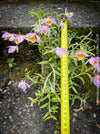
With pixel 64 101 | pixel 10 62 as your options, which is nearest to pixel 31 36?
pixel 64 101

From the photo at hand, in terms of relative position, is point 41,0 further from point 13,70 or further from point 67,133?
point 67,133

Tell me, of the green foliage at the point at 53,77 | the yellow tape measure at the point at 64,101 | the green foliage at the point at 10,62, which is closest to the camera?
the yellow tape measure at the point at 64,101

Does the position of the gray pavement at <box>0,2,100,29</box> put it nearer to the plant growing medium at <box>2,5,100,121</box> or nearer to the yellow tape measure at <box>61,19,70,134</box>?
the plant growing medium at <box>2,5,100,121</box>

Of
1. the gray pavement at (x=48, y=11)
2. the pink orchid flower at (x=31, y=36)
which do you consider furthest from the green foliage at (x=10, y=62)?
the pink orchid flower at (x=31, y=36)

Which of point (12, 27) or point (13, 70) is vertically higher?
point (12, 27)

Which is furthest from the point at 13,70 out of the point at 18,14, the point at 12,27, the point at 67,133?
the point at 67,133

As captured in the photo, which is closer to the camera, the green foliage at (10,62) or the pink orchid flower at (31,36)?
the pink orchid flower at (31,36)

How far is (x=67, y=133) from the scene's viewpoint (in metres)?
0.71

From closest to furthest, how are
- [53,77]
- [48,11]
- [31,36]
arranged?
[31,36] → [53,77] → [48,11]

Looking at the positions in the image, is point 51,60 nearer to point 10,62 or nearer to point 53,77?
point 53,77

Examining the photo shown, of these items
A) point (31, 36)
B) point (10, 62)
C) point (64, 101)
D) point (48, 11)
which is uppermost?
point (48, 11)

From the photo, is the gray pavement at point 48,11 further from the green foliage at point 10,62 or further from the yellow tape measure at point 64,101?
the yellow tape measure at point 64,101

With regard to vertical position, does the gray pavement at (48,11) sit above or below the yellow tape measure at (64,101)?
above

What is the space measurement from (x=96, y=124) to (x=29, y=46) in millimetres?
1056
